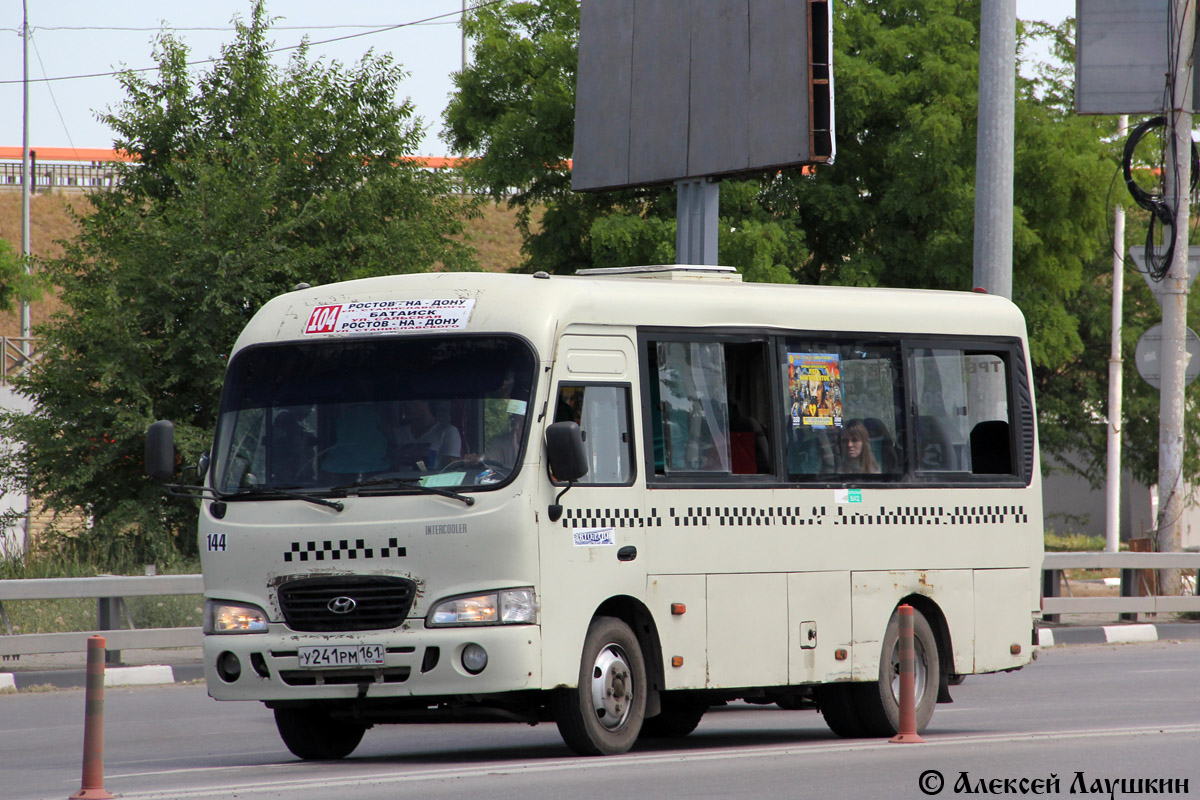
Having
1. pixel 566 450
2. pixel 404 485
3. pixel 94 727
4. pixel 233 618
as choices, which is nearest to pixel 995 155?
pixel 566 450

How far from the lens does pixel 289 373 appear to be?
34.1ft

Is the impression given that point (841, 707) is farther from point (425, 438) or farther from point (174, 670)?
point (174, 670)

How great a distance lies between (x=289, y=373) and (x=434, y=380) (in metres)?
0.97

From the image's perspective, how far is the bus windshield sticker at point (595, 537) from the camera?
10030mm

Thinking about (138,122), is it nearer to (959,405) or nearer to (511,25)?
(511,25)

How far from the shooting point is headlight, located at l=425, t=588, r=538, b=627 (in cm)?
961

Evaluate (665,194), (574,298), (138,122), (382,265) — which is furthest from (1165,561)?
(138,122)

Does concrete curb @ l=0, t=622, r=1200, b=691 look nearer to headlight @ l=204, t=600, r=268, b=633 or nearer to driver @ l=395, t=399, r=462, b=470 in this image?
headlight @ l=204, t=600, r=268, b=633

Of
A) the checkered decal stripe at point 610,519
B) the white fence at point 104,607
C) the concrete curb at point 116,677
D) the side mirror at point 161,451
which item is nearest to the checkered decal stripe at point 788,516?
the checkered decal stripe at point 610,519

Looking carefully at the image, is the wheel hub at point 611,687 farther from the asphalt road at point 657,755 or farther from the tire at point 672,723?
the tire at point 672,723

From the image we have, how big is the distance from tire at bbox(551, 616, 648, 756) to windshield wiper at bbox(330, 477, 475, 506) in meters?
1.12

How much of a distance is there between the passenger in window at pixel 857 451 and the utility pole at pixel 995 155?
5784 mm

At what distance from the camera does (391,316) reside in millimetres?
10328

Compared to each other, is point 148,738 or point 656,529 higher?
point 656,529
